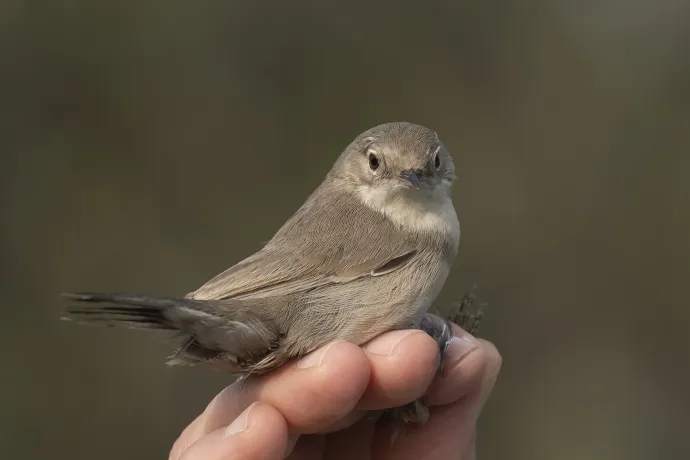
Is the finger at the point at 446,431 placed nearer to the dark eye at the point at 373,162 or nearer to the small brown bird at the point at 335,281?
the small brown bird at the point at 335,281

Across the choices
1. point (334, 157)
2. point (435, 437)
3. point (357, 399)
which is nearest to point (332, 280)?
point (357, 399)

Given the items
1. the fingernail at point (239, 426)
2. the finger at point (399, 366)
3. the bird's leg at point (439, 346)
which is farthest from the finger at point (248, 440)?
the bird's leg at point (439, 346)

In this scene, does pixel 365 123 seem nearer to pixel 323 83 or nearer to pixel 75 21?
pixel 323 83

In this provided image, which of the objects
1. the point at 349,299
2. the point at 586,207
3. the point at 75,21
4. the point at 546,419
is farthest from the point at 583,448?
the point at 75,21

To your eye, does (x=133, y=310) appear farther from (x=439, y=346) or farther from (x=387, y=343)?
(x=439, y=346)

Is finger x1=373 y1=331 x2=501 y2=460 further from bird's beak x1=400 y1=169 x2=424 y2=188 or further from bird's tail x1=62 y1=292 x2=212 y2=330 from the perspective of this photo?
bird's tail x1=62 y1=292 x2=212 y2=330

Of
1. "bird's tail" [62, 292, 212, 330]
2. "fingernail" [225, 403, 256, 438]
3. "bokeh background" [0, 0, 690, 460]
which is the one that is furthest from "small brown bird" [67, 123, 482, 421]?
"bokeh background" [0, 0, 690, 460]
